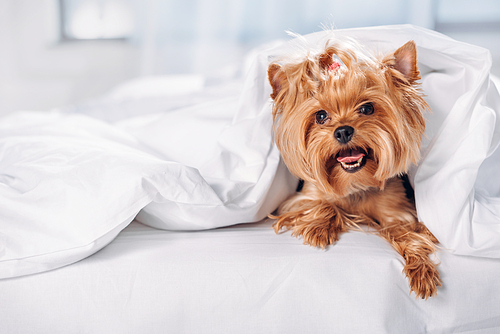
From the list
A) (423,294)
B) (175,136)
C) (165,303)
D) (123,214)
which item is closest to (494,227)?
(423,294)

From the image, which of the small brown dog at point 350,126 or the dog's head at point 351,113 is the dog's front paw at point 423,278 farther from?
the dog's head at point 351,113

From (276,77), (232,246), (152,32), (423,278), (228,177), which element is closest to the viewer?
(423,278)

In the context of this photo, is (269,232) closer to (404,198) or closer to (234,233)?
(234,233)

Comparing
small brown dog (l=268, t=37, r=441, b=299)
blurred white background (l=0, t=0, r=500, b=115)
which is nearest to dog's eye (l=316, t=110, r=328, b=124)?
small brown dog (l=268, t=37, r=441, b=299)

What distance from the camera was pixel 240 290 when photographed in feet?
3.30

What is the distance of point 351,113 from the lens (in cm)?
111

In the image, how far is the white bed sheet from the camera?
3.25 feet

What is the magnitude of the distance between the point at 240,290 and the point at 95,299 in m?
0.35

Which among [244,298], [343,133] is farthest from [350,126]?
[244,298]

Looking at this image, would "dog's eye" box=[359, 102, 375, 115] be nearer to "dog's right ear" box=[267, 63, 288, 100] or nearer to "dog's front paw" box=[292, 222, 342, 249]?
"dog's right ear" box=[267, 63, 288, 100]

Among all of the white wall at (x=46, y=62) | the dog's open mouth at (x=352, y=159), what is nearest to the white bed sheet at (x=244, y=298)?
the dog's open mouth at (x=352, y=159)

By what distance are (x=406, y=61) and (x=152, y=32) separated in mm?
3087

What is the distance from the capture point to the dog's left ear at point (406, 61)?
108cm

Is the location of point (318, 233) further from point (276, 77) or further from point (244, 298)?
point (276, 77)
